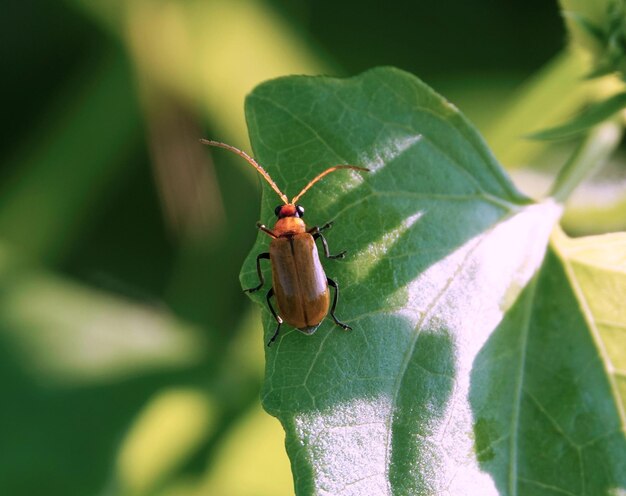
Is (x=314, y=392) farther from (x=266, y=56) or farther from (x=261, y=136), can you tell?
(x=266, y=56)

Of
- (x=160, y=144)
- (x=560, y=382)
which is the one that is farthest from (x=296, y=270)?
(x=160, y=144)

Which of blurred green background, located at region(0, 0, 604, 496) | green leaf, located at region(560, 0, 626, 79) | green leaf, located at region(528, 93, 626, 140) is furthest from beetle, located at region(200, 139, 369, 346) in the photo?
blurred green background, located at region(0, 0, 604, 496)

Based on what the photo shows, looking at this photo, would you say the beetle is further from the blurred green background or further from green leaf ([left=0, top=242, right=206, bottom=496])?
green leaf ([left=0, top=242, right=206, bottom=496])

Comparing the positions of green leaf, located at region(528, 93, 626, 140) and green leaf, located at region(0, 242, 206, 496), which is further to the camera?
green leaf, located at region(0, 242, 206, 496)

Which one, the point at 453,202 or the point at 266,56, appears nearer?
the point at 453,202

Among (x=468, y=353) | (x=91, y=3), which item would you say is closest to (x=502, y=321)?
(x=468, y=353)

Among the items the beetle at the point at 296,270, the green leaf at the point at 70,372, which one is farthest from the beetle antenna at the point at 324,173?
the green leaf at the point at 70,372

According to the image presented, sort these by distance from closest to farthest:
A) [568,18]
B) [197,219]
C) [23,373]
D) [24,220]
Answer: [568,18] → [23,373] → [24,220] → [197,219]
